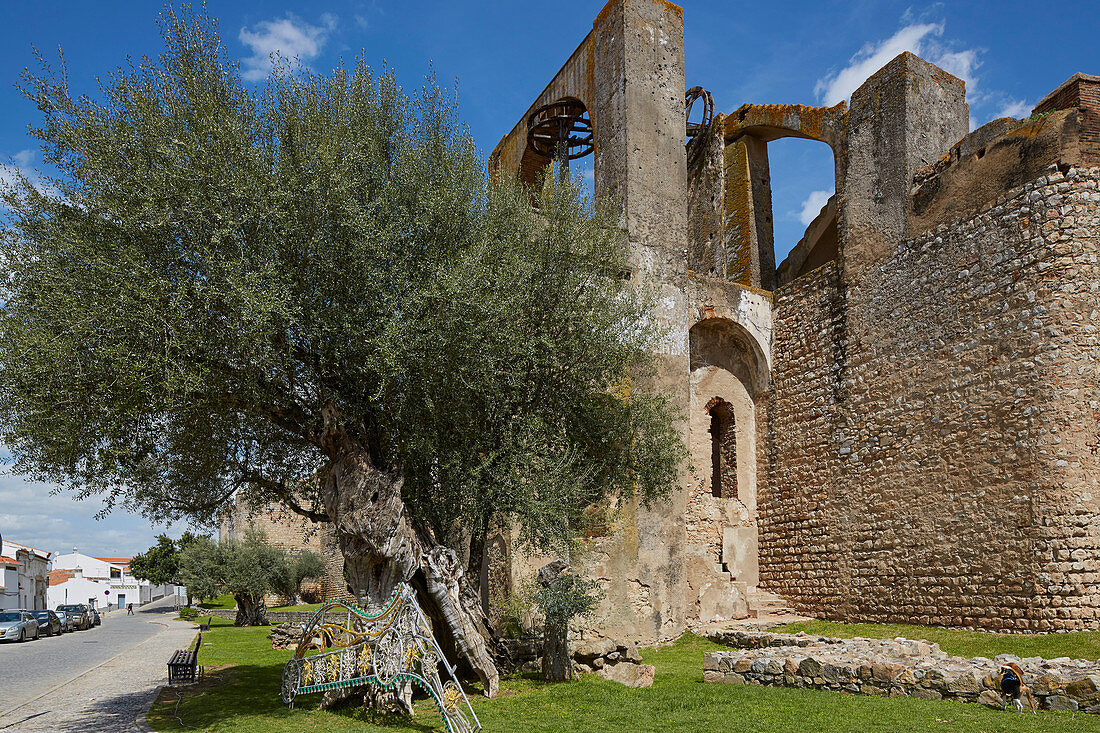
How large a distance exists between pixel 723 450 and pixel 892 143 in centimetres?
737

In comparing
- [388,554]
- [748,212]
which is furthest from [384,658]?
[748,212]

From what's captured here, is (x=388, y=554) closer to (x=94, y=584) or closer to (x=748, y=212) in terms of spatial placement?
(x=748, y=212)

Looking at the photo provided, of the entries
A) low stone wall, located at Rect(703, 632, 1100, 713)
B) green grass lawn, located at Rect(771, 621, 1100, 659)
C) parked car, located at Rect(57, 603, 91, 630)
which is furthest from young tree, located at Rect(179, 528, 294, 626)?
low stone wall, located at Rect(703, 632, 1100, 713)

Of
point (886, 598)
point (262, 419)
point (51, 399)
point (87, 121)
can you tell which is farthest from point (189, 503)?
point (886, 598)

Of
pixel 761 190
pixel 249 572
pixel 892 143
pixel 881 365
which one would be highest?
pixel 761 190

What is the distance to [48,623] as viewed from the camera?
95.8 feet

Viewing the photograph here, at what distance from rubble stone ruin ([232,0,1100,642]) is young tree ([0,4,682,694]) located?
390 cm

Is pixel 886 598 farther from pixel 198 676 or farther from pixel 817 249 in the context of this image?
pixel 198 676

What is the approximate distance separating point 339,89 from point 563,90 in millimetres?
8550

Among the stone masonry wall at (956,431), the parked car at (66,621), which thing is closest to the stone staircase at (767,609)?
the stone masonry wall at (956,431)

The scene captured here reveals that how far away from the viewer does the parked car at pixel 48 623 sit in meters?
28.5

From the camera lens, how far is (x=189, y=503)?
437 inches

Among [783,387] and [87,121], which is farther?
[783,387]

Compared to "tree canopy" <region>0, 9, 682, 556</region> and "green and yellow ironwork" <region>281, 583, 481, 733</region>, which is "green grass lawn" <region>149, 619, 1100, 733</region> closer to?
"green and yellow ironwork" <region>281, 583, 481, 733</region>
